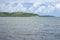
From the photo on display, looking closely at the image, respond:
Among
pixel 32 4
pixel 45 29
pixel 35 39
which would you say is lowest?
pixel 35 39

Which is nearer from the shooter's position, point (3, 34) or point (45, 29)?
point (3, 34)

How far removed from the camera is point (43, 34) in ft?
11.8

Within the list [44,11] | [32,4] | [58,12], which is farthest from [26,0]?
[58,12]

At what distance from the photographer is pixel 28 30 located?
12.3 feet

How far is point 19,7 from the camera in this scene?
3416 mm

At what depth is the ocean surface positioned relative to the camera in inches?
133

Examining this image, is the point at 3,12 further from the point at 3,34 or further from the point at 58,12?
the point at 58,12

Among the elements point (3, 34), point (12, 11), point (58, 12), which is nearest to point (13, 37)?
point (3, 34)

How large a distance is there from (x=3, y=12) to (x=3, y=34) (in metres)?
0.41

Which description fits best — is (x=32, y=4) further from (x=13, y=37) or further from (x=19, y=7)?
(x=13, y=37)

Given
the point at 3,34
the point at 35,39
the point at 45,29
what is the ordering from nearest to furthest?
the point at 35,39, the point at 3,34, the point at 45,29

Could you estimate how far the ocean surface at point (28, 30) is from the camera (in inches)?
133

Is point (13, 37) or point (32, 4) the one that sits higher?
point (32, 4)

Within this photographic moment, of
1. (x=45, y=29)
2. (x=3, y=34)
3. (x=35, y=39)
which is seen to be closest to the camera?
(x=35, y=39)
